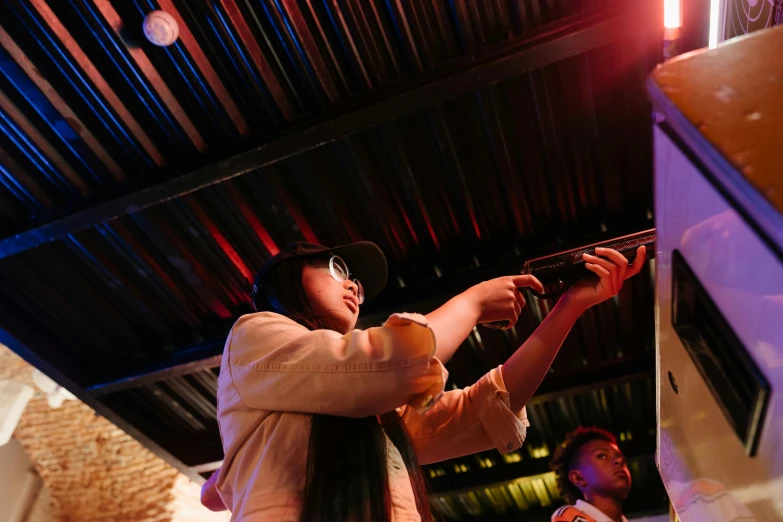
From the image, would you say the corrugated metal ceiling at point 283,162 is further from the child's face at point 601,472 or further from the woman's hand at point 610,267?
the woman's hand at point 610,267

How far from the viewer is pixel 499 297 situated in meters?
1.56

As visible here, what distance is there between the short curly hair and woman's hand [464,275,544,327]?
9.35 ft

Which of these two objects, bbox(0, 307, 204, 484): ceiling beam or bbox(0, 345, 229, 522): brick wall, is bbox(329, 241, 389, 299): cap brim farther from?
bbox(0, 345, 229, 522): brick wall

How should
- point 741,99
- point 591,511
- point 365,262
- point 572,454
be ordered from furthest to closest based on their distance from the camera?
point 572,454 < point 591,511 < point 365,262 < point 741,99

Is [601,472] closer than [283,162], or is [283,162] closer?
[283,162]

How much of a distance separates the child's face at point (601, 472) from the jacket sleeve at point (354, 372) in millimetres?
3105

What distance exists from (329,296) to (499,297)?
491 millimetres

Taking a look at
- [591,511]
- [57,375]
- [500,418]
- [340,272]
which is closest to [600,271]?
[500,418]

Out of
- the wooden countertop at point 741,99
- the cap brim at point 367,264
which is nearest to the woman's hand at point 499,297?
the cap brim at point 367,264

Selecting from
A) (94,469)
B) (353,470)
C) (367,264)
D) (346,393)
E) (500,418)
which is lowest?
(353,470)

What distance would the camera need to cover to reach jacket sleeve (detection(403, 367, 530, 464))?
1.74 m

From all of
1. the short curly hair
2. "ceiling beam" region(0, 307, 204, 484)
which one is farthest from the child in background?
"ceiling beam" region(0, 307, 204, 484)

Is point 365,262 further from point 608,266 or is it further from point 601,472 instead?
point 601,472

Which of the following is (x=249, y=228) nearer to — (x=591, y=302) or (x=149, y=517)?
(x=591, y=302)
